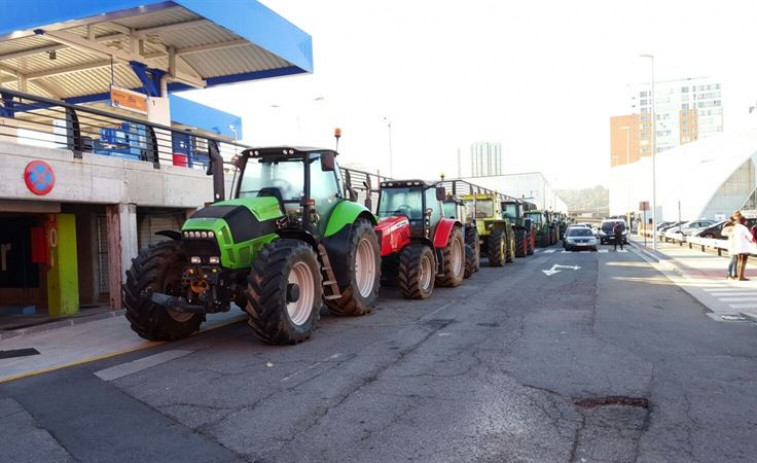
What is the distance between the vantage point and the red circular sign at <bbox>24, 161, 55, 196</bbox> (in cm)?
920

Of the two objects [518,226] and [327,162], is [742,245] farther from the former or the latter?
[518,226]

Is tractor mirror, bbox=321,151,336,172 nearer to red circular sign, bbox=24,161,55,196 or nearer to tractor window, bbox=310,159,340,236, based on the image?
tractor window, bbox=310,159,340,236

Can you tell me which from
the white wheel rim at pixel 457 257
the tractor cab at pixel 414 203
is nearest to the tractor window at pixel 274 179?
the tractor cab at pixel 414 203

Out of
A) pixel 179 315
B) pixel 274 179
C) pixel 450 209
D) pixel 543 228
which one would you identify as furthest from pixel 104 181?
pixel 543 228

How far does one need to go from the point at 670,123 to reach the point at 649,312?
171663mm

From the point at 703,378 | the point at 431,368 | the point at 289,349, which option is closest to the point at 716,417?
the point at 703,378

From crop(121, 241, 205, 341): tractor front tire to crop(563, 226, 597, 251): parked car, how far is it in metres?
23.9

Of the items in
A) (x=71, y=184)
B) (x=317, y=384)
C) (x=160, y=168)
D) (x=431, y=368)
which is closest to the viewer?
(x=317, y=384)

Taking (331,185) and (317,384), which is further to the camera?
(331,185)

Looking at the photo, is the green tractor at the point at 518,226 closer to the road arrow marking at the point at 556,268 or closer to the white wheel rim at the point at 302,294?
the road arrow marking at the point at 556,268

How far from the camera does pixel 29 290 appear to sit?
1368 cm

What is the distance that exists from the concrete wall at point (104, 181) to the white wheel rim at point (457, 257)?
6.16m

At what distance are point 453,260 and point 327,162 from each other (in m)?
6.20

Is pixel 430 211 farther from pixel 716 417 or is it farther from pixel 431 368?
pixel 716 417
